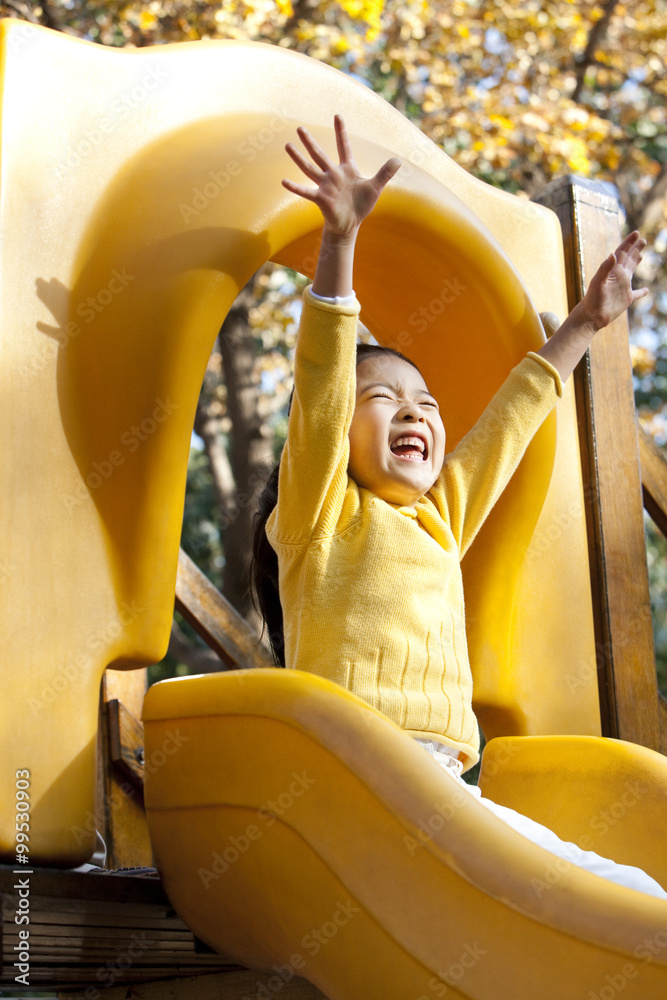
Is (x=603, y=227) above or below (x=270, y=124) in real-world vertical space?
below

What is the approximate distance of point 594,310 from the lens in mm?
2176

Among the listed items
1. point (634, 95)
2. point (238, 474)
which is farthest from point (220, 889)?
point (634, 95)

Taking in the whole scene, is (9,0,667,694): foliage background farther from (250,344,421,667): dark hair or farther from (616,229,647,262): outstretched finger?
(616,229,647,262): outstretched finger

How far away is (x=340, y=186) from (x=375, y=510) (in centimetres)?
53

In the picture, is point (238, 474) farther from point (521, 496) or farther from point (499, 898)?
point (499, 898)

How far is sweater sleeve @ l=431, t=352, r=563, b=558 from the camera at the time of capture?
206 centimetres

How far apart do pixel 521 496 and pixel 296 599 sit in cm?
70

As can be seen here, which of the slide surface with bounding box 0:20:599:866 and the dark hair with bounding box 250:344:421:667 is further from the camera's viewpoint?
the dark hair with bounding box 250:344:421:667

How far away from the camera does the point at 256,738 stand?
4.68ft

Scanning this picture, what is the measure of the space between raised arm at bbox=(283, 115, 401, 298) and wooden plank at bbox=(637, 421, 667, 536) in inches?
56.8

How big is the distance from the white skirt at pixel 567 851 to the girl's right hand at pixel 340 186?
81cm
